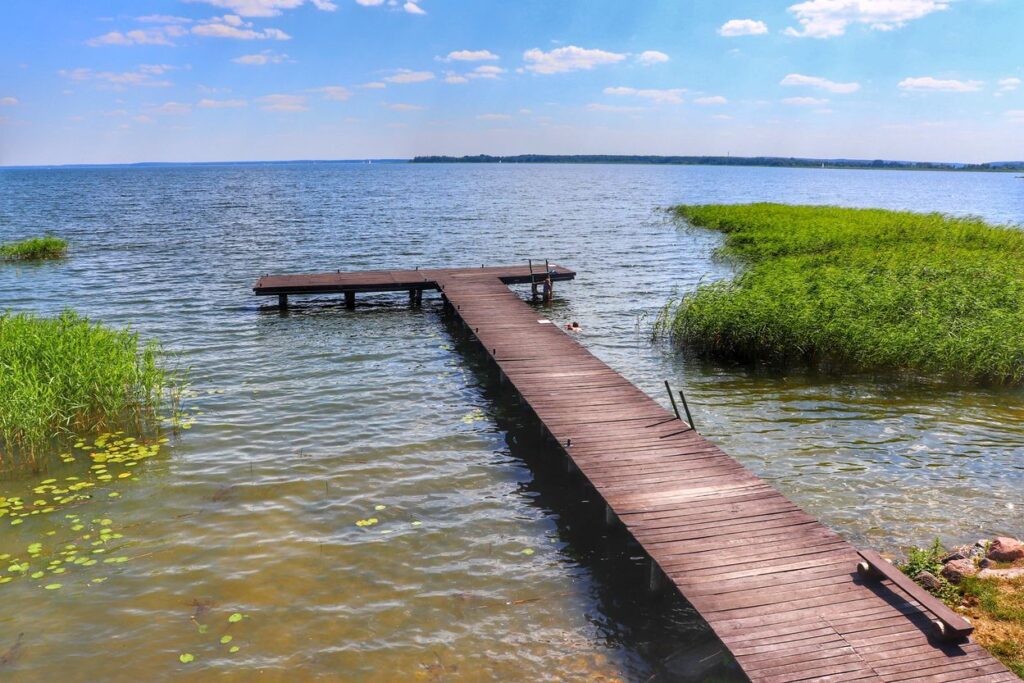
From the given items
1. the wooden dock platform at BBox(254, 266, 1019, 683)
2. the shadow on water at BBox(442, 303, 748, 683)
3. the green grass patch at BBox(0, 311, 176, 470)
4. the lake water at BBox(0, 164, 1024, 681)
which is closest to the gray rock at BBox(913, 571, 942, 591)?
the wooden dock platform at BBox(254, 266, 1019, 683)

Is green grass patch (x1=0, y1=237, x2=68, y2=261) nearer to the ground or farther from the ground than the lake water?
farther from the ground

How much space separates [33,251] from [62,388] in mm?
31191

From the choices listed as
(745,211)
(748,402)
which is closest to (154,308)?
(748,402)

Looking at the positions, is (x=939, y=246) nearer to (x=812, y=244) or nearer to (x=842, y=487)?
(x=812, y=244)

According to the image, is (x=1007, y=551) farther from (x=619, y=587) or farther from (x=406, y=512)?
(x=406, y=512)

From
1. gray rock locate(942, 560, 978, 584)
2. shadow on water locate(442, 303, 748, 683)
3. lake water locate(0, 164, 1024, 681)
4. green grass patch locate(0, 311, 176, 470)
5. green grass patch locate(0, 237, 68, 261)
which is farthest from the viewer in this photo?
green grass patch locate(0, 237, 68, 261)

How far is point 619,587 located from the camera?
9688 mm

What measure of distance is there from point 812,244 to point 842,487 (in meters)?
23.8

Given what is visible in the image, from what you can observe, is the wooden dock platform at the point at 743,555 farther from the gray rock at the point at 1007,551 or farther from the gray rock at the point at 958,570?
the gray rock at the point at 1007,551

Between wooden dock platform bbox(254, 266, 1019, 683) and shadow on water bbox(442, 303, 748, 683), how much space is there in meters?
0.58

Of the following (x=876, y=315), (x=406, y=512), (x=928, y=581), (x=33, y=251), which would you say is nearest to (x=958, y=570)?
(x=928, y=581)

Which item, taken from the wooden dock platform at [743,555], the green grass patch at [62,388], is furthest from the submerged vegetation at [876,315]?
the green grass patch at [62,388]

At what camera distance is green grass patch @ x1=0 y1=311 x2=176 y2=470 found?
13.0 m

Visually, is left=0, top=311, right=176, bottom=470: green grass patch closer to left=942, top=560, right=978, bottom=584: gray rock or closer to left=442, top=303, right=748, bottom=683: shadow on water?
left=442, top=303, right=748, bottom=683: shadow on water
